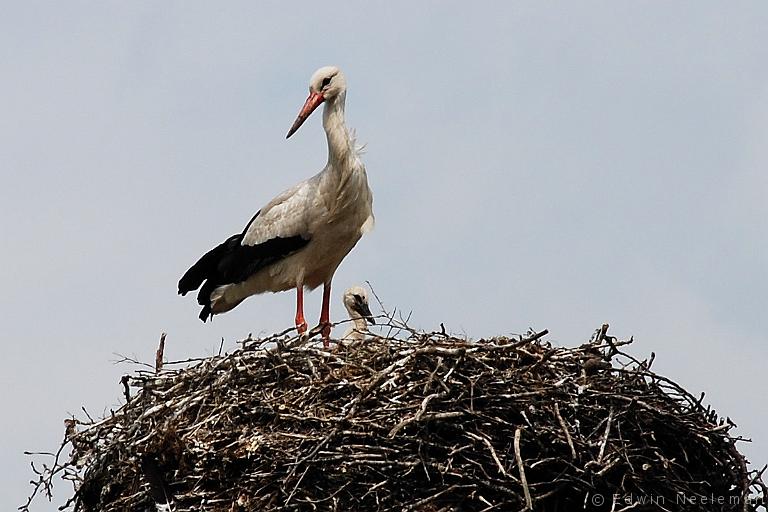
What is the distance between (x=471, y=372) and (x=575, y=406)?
45 centimetres

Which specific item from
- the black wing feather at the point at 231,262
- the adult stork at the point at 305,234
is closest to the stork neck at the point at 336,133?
the adult stork at the point at 305,234

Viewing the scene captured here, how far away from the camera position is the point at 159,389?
7711 millimetres

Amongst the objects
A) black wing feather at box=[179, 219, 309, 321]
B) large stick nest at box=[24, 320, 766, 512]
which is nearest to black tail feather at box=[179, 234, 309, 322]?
black wing feather at box=[179, 219, 309, 321]

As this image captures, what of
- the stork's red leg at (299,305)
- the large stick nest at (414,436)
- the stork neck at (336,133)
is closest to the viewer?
the large stick nest at (414,436)

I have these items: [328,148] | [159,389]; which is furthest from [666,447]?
[328,148]

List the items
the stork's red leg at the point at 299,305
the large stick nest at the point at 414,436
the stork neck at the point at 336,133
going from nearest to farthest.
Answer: the large stick nest at the point at 414,436 → the stork neck at the point at 336,133 → the stork's red leg at the point at 299,305

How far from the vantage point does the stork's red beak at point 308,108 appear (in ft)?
30.8

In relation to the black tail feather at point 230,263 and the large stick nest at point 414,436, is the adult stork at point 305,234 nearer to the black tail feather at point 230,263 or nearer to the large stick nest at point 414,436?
the black tail feather at point 230,263

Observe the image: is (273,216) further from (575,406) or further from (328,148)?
(575,406)

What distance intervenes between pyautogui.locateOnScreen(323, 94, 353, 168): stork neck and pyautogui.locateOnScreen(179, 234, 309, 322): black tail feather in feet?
1.63

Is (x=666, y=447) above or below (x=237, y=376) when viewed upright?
below

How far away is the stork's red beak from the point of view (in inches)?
370

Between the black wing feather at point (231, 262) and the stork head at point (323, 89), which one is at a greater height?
→ the stork head at point (323, 89)

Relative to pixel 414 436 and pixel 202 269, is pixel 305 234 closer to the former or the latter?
pixel 202 269
